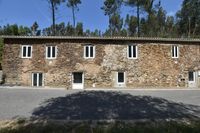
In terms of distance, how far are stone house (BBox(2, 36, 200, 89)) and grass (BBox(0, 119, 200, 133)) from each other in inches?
588

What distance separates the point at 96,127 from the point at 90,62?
52.3ft

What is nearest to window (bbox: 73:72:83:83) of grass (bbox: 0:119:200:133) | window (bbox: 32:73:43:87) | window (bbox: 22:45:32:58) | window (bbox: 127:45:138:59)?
window (bbox: 32:73:43:87)

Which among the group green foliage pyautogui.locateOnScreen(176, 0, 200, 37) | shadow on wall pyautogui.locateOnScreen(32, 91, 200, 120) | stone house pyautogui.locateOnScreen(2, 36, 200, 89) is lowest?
shadow on wall pyautogui.locateOnScreen(32, 91, 200, 120)

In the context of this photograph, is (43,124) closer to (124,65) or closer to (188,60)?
(124,65)

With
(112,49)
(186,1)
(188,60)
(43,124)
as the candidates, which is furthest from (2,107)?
(186,1)

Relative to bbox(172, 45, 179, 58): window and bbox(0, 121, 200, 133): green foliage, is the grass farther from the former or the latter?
bbox(172, 45, 179, 58): window

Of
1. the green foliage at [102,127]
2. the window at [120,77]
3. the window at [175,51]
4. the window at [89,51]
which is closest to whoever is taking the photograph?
the green foliage at [102,127]

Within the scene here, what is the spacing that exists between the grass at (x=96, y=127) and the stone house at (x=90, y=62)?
588 inches

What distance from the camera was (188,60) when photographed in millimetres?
25172

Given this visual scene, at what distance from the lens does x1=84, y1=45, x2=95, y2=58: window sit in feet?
78.8

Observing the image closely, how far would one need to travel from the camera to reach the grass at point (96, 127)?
7.81 metres

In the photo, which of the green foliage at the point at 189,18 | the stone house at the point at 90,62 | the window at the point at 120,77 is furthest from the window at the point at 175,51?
the green foliage at the point at 189,18

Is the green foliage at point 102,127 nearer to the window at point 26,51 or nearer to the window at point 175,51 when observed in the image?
the window at point 26,51

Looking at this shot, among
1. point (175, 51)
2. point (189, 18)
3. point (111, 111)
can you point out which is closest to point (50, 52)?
point (175, 51)
